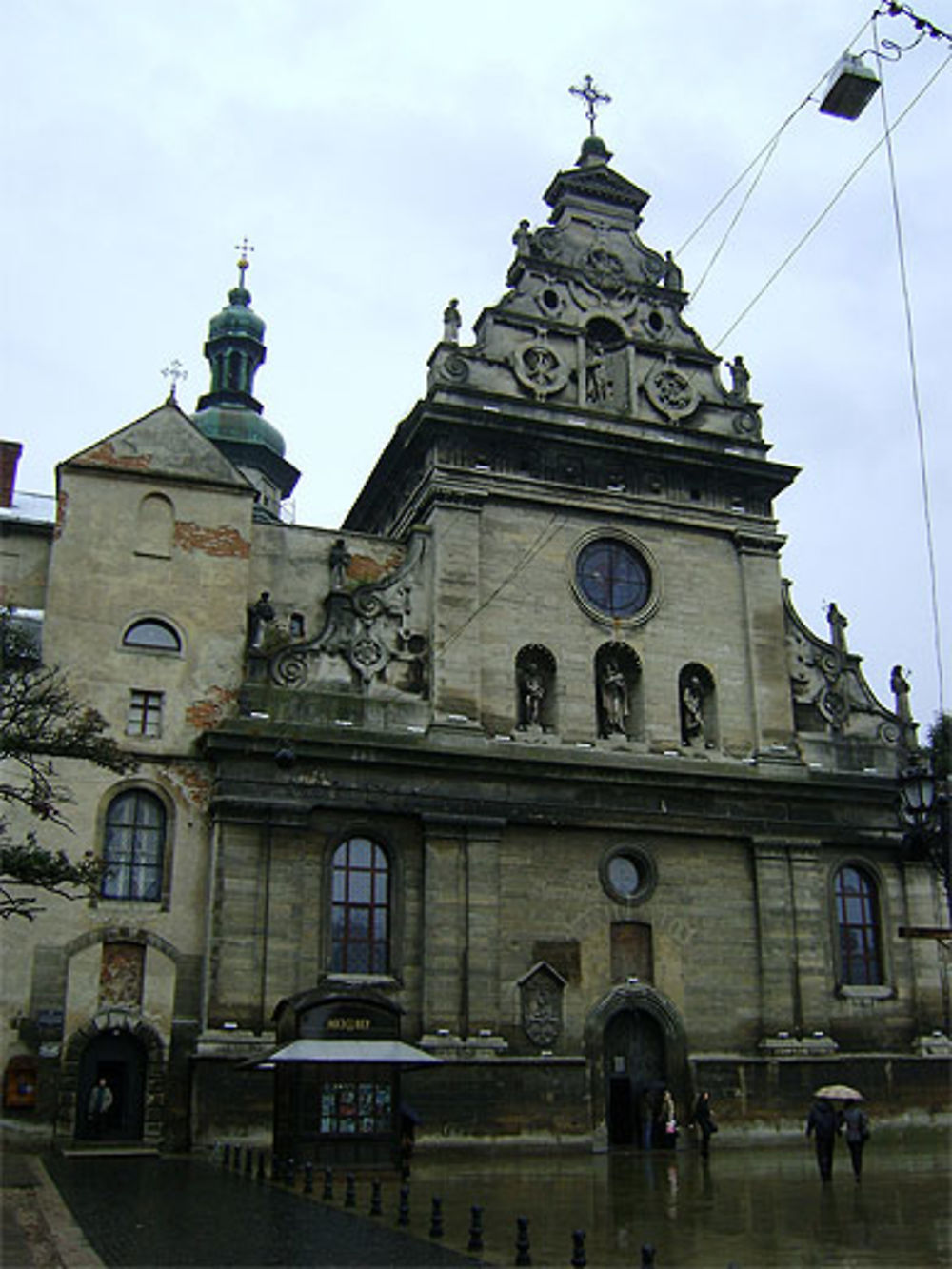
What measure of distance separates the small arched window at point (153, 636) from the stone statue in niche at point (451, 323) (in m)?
11.1

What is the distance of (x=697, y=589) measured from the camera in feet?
116

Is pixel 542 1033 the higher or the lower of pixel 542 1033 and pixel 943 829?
the lower

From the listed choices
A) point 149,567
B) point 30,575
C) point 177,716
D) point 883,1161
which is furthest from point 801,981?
point 30,575

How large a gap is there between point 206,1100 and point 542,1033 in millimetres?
7594

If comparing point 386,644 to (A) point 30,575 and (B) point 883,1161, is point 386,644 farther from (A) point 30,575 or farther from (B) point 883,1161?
(B) point 883,1161

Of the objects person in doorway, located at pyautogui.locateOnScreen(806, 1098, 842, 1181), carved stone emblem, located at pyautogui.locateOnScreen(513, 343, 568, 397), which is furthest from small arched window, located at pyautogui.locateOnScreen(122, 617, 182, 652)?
person in doorway, located at pyautogui.locateOnScreen(806, 1098, 842, 1181)

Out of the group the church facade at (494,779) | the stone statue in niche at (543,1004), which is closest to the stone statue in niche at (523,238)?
the church facade at (494,779)

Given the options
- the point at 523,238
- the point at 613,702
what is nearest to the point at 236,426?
the point at 523,238

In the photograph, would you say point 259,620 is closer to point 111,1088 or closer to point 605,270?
point 111,1088

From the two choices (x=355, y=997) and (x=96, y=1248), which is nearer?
(x=96, y=1248)

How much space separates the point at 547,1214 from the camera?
702 inches

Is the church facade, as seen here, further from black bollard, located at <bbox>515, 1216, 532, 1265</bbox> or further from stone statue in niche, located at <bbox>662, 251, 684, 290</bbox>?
black bollard, located at <bbox>515, 1216, 532, 1265</bbox>

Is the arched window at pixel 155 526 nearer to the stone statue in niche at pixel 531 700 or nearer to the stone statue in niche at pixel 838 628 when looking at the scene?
the stone statue in niche at pixel 531 700

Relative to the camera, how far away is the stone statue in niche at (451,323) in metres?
35.4
